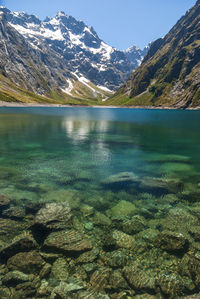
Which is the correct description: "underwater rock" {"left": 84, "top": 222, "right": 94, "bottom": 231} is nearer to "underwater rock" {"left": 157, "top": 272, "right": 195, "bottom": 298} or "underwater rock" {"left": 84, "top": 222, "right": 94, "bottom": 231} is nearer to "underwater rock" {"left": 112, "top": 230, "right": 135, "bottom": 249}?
"underwater rock" {"left": 112, "top": 230, "right": 135, "bottom": 249}

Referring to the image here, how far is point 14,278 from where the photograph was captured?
1048 centimetres

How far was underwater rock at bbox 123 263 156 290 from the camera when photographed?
34.4ft

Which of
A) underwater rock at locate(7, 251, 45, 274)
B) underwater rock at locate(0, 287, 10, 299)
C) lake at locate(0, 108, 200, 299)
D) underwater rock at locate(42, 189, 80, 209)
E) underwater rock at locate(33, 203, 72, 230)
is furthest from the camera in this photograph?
underwater rock at locate(42, 189, 80, 209)

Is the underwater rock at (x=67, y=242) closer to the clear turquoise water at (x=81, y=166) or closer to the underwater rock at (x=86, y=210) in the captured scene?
the underwater rock at (x=86, y=210)

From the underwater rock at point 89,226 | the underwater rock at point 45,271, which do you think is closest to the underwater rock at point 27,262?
the underwater rock at point 45,271

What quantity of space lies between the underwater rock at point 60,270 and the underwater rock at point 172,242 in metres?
6.20

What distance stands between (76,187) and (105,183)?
11.8 feet

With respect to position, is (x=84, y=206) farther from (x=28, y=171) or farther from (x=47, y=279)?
(x=28, y=171)

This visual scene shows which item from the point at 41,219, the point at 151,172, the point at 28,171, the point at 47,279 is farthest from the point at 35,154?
the point at 47,279

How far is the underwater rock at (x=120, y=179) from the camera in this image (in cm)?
2380

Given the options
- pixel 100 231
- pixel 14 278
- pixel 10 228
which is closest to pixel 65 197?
pixel 10 228

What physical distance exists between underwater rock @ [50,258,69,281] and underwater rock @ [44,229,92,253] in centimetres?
75

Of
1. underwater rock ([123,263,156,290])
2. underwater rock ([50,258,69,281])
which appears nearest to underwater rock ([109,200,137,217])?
underwater rock ([123,263,156,290])

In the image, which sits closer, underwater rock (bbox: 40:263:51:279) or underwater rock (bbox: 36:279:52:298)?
underwater rock (bbox: 36:279:52:298)
